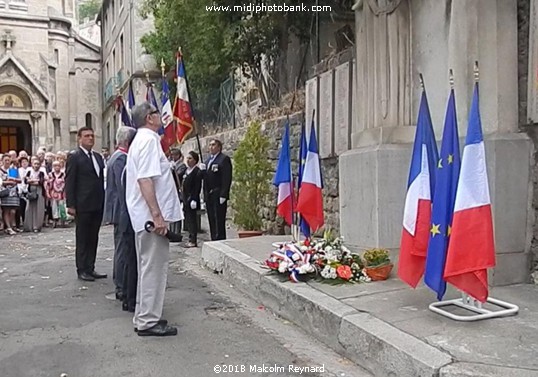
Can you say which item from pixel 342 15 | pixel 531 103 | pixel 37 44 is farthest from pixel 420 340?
pixel 37 44

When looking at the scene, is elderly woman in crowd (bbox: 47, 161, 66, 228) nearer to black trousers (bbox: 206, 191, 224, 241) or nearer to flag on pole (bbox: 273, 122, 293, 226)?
black trousers (bbox: 206, 191, 224, 241)

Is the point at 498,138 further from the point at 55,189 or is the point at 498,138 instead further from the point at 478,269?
the point at 55,189

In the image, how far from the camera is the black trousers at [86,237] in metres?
7.51

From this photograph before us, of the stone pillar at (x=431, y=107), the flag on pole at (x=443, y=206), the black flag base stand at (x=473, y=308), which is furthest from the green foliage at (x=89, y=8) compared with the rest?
the black flag base stand at (x=473, y=308)

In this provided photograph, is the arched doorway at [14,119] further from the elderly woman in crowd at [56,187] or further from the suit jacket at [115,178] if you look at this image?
the suit jacket at [115,178]

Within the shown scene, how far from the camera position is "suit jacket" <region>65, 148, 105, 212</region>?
7371mm

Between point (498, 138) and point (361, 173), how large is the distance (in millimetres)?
1563

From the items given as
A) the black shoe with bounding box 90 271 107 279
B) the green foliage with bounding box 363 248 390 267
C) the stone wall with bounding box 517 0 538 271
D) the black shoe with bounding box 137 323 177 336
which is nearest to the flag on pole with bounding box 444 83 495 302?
the stone wall with bounding box 517 0 538 271

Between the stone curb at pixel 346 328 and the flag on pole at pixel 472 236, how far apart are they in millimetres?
658

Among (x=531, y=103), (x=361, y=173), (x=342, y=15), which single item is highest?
(x=342, y=15)

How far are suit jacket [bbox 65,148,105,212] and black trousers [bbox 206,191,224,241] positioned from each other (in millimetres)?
2671

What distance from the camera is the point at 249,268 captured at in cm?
662

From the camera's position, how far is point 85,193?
7.40m

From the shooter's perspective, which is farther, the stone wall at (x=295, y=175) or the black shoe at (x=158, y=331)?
the stone wall at (x=295, y=175)
